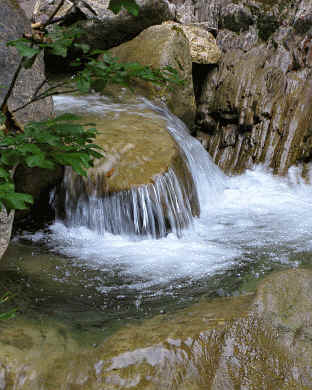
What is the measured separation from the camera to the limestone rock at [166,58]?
6.80 metres

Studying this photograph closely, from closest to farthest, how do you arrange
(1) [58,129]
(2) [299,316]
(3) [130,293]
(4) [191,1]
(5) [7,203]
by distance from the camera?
(5) [7,203]
(1) [58,129]
(2) [299,316]
(3) [130,293]
(4) [191,1]

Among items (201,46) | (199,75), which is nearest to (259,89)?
(199,75)

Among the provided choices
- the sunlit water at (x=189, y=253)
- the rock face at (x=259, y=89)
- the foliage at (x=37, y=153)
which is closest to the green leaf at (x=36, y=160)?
the foliage at (x=37, y=153)

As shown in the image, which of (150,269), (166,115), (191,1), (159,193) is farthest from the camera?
(191,1)

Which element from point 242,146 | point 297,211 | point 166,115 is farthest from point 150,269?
point 242,146

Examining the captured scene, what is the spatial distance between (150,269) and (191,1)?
7942mm

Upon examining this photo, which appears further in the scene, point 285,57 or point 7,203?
point 285,57

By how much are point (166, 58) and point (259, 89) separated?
1.88m

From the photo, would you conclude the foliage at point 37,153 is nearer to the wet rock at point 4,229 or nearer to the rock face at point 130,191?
the wet rock at point 4,229

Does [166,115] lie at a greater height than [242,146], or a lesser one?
greater

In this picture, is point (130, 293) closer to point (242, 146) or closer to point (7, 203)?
point (7, 203)

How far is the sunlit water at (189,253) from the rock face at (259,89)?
54.5 inches

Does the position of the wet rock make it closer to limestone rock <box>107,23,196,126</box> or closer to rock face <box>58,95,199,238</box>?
rock face <box>58,95,199,238</box>

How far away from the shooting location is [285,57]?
24.5ft
